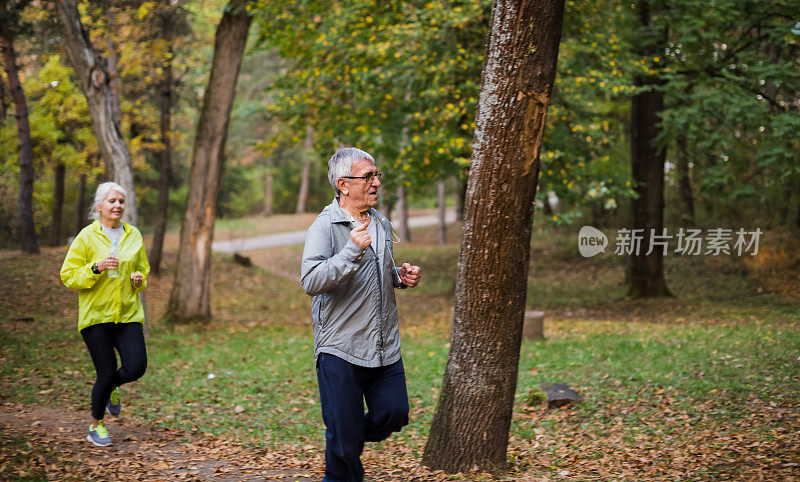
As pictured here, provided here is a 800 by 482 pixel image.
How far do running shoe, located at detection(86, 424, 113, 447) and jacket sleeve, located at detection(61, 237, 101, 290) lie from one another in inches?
53.1

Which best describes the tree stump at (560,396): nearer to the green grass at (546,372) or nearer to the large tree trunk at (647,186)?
the green grass at (546,372)

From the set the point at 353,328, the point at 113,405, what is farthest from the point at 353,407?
the point at 113,405

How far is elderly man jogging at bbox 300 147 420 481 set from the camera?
397 cm

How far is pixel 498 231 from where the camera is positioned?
477cm

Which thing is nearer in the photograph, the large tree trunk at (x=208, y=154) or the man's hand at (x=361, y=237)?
the man's hand at (x=361, y=237)

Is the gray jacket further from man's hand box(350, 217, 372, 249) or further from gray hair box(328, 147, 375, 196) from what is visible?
gray hair box(328, 147, 375, 196)

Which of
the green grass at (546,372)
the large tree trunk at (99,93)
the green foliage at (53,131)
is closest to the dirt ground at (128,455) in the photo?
the green grass at (546,372)

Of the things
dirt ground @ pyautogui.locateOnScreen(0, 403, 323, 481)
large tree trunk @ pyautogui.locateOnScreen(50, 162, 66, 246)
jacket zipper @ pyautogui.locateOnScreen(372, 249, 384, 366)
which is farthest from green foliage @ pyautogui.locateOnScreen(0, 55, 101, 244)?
jacket zipper @ pyautogui.locateOnScreen(372, 249, 384, 366)

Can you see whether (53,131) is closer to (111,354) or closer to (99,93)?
(99,93)

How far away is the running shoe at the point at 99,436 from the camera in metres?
6.02

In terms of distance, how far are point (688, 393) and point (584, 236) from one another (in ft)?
63.1

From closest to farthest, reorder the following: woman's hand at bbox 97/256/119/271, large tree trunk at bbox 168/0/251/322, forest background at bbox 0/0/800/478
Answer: woman's hand at bbox 97/256/119/271, forest background at bbox 0/0/800/478, large tree trunk at bbox 168/0/251/322

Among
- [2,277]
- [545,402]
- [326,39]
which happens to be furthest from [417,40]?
[2,277]

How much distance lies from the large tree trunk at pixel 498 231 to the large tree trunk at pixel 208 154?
9286mm
